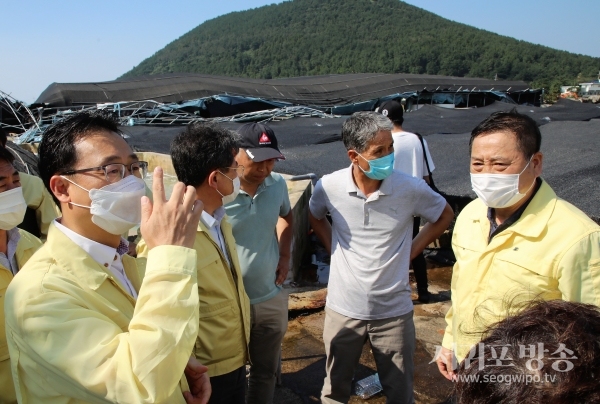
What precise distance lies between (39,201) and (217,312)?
5.64 feet

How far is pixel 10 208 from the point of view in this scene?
6.72 ft

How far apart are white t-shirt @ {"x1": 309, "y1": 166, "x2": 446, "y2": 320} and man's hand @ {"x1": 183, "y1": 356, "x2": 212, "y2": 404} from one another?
3.65ft

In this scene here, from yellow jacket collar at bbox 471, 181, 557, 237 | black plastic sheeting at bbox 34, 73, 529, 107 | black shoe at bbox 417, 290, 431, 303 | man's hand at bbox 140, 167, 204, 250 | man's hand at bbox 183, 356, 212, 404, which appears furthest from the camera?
black plastic sheeting at bbox 34, 73, 529, 107

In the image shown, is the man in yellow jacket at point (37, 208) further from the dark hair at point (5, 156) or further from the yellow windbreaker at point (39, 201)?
the dark hair at point (5, 156)

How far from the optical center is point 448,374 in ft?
7.00

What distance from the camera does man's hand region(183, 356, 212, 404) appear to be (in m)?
1.53

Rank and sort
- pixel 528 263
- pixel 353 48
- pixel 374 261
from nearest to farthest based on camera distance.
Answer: pixel 528 263
pixel 374 261
pixel 353 48

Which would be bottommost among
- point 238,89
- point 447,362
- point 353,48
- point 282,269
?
point 447,362

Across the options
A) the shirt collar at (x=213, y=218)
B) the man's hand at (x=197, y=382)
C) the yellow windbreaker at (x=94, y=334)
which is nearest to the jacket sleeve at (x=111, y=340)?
the yellow windbreaker at (x=94, y=334)

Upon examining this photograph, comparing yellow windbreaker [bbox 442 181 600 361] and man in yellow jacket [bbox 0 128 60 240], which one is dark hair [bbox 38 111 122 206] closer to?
yellow windbreaker [bbox 442 181 600 361]

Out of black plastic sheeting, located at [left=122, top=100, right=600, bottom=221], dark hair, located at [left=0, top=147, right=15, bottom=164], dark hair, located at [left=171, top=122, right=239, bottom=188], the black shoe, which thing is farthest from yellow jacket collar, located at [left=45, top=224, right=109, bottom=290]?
black plastic sheeting, located at [left=122, top=100, right=600, bottom=221]

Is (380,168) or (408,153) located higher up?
(380,168)

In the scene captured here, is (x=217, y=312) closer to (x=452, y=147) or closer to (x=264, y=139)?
(x=264, y=139)

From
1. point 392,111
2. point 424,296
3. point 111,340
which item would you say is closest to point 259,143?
point 111,340
